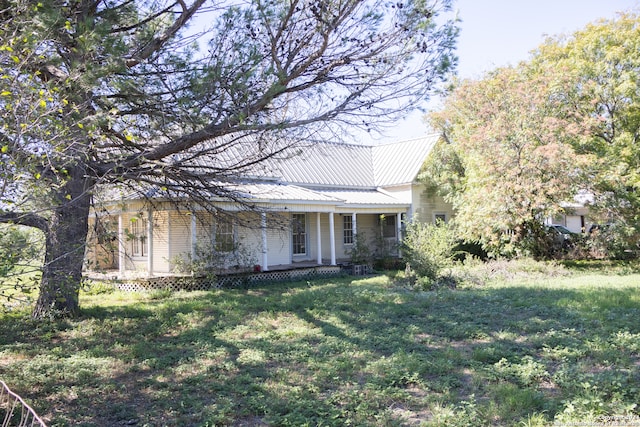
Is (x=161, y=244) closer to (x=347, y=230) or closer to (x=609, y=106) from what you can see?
(x=347, y=230)

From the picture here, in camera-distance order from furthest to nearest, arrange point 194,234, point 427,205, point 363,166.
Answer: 1. point 363,166
2. point 427,205
3. point 194,234

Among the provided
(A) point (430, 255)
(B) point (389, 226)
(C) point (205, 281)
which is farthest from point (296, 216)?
(A) point (430, 255)

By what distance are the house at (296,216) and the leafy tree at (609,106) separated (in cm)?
638

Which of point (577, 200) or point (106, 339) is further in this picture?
point (577, 200)

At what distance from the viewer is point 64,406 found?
523 centimetres

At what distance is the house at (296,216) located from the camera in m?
13.9

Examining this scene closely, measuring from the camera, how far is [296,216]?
1961 centimetres

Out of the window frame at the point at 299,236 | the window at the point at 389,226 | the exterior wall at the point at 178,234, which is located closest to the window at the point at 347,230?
the window at the point at 389,226

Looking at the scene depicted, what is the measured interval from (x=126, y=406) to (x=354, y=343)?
3613mm

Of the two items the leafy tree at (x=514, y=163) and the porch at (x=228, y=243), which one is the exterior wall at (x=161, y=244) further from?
the leafy tree at (x=514, y=163)

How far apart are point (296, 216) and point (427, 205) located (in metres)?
7.36

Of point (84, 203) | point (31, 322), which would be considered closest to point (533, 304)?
point (84, 203)

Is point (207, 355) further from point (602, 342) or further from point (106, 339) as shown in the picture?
point (602, 342)

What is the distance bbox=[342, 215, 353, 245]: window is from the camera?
21550mm
